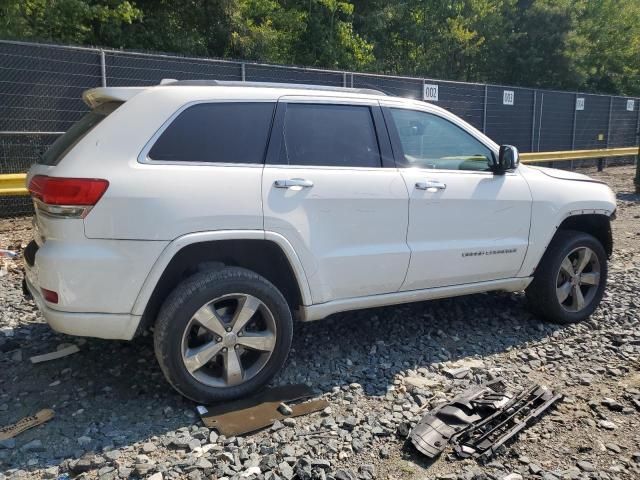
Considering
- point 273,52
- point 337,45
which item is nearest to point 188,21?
point 273,52

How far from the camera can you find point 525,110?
15.7 m

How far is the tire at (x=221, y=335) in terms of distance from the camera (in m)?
3.32

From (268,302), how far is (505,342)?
219cm

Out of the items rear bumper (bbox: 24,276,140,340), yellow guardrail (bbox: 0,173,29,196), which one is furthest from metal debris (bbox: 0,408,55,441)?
yellow guardrail (bbox: 0,173,29,196)

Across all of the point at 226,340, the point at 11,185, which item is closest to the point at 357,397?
the point at 226,340

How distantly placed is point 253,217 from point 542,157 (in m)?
13.2

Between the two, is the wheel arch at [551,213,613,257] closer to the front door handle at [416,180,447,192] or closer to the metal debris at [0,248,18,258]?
the front door handle at [416,180,447,192]

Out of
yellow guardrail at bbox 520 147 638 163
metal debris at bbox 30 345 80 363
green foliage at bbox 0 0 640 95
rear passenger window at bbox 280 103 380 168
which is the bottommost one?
metal debris at bbox 30 345 80 363

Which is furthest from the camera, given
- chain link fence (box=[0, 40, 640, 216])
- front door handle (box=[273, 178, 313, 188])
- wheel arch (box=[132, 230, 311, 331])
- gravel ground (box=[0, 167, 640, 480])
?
chain link fence (box=[0, 40, 640, 216])

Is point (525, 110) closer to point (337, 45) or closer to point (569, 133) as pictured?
point (569, 133)

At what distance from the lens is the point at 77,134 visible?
350 cm

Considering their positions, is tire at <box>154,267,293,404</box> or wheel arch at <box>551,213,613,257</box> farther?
wheel arch at <box>551,213,613,257</box>

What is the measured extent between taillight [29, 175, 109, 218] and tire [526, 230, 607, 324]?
357 centimetres

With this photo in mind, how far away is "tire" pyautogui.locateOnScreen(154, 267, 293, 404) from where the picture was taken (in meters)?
3.32
